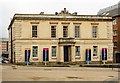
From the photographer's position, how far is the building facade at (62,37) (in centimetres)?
5222

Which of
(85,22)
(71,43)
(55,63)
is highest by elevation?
(85,22)

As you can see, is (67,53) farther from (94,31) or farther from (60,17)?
(60,17)

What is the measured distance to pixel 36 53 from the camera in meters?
52.4

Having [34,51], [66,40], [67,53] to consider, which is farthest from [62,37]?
[34,51]

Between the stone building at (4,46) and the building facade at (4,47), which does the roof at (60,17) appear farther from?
the stone building at (4,46)

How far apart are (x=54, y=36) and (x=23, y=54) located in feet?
19.6

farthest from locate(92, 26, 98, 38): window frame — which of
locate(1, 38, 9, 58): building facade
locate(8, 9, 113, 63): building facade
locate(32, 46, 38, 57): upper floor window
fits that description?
locate(1, 38, 9, 58): building facade

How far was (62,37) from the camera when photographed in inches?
2101

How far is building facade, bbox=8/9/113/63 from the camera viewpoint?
52219 millimetres

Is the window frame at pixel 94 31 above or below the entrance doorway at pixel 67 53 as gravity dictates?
above

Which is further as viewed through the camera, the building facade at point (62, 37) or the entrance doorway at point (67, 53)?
the entrance doorway at point (67, 53)

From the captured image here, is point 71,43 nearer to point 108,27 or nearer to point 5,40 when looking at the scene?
point 108,27

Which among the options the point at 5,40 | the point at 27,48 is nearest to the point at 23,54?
the point at 27,48

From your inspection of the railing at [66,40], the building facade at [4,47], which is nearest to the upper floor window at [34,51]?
the railing at [66,40]
